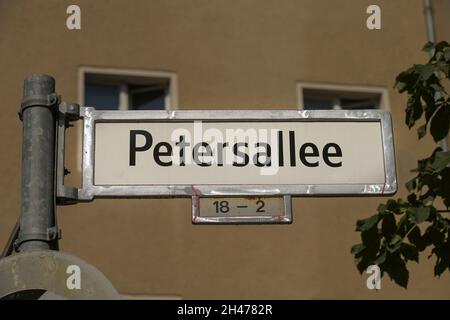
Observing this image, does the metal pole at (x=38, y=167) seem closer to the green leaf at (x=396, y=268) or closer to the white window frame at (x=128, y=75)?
the green leaf at (x=396, y=268)

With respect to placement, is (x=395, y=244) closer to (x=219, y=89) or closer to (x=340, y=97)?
(x=219, y=89)

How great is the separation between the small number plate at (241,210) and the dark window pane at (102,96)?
5.91 meters

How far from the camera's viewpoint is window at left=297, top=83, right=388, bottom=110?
9461 mm

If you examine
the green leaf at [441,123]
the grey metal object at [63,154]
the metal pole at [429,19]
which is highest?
the metal pole at [429,19]

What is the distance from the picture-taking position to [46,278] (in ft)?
9.52

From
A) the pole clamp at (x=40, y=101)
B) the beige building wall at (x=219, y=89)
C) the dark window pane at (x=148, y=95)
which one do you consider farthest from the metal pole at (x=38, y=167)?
the dark window pane at (x=148, y=95)

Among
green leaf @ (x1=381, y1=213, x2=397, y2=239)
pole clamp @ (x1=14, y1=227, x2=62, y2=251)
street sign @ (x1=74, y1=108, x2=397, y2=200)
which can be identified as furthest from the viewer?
green leaf @ (x1=381, y1=213, x2=397, y2=239)

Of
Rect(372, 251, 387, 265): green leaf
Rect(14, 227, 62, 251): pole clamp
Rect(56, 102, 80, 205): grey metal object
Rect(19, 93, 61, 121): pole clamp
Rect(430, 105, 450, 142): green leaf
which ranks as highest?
Rect(430, 105, 450, 142): green leaf

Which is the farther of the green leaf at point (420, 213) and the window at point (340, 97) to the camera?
the window at point (340, 97)

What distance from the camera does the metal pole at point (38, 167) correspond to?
303 cm

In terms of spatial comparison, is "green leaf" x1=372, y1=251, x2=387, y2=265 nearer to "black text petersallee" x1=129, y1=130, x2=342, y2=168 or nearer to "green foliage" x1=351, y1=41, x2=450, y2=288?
"green foliage" x1=351, y1=41, x2=450, y2=288

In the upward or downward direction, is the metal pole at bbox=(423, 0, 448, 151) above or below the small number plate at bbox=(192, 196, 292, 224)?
above

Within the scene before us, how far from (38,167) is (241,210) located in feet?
2.30

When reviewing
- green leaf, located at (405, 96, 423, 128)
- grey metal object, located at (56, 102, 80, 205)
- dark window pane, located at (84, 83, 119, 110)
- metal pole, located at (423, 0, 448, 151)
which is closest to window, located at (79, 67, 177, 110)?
dark window pane, located at (84, 83, 119, 110)
